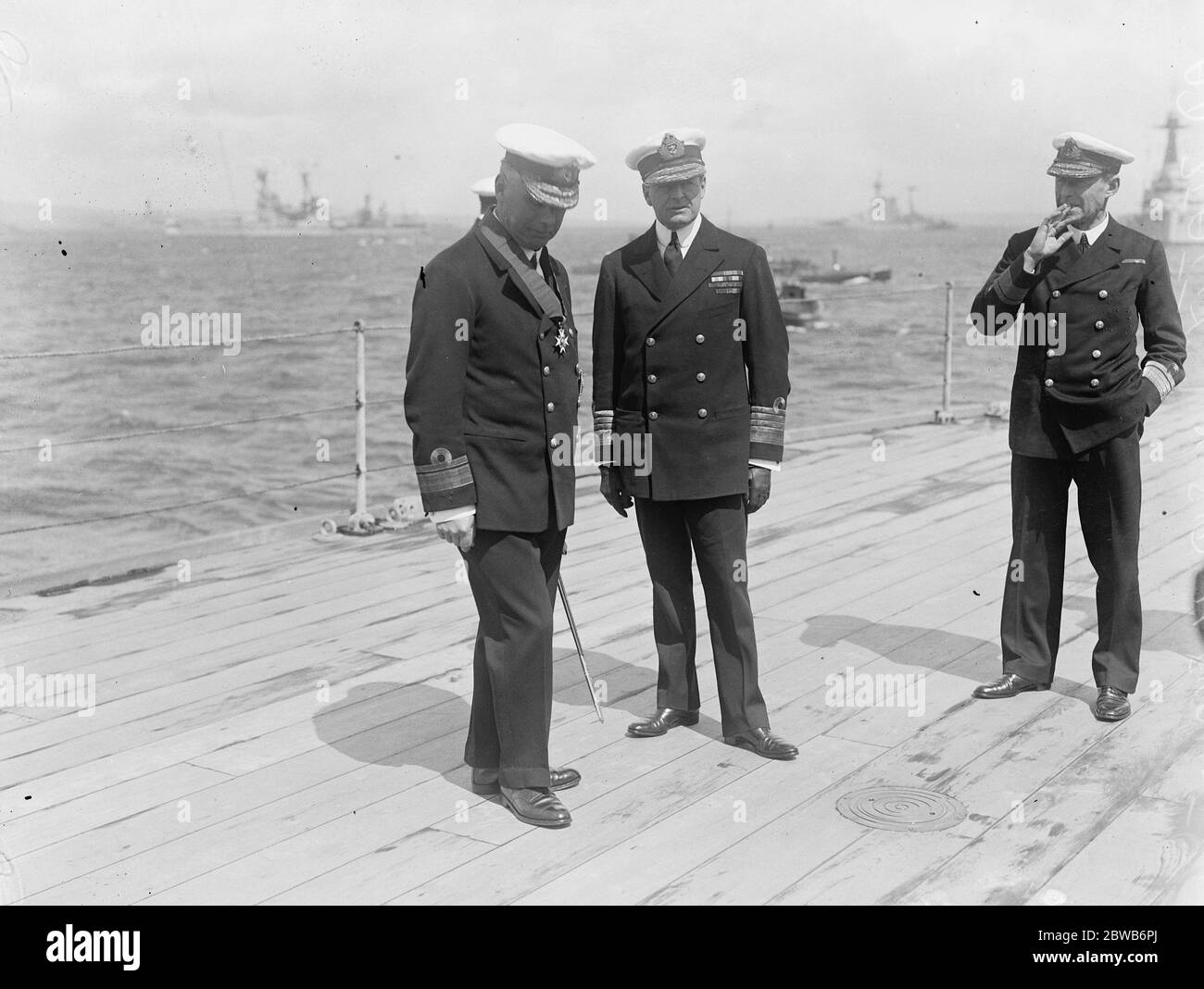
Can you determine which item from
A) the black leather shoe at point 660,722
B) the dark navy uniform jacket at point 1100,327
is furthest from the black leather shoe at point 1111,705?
the black leather shoe at point 660,722

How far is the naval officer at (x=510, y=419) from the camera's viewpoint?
10.5 ft

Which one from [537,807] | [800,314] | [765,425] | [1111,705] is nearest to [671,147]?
[765,425]

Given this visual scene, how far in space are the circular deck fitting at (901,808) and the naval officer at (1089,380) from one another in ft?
2.85

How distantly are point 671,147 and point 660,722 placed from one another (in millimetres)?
1645

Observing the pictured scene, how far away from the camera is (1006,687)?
13.8ft

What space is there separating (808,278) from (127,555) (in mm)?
70221

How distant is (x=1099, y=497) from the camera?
13.5 ft

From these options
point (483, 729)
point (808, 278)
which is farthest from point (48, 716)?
point (808, 278)

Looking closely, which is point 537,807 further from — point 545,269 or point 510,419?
point 545,269

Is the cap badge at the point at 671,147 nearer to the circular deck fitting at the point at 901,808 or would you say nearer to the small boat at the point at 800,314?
the circular deck fitting at the point at 901,808
